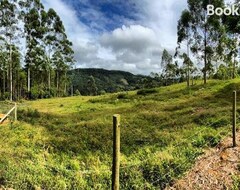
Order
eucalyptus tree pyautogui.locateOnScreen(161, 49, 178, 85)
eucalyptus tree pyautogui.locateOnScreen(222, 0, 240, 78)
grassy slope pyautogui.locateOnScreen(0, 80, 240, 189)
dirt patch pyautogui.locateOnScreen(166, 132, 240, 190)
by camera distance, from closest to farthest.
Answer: dirt patch pyautogui.locateOnScreen(166, 132, 240, 190) < grassy slope pyautogui.locateOnScreen(0, 80, 240, 189) < eucalyptus tree pyautogui.locateOnScreen(222, 0, 240, 78) < eucalyptus tree pyautogui.locateOnScreen(161, 49, 178, 85)

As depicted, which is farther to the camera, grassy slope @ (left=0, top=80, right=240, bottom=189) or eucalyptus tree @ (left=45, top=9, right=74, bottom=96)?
eucalyptus tree @ (left=45, top=9, right=74, bottom=96)

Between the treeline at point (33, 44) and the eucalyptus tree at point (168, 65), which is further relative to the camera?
the eucalyptus tree at point (168, 65)

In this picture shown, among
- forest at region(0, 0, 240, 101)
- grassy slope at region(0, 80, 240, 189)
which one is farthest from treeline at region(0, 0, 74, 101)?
grassy slope at region(0, 80, 240, 189)

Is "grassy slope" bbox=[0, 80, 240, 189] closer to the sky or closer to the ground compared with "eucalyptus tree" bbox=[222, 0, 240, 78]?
closer to the ground

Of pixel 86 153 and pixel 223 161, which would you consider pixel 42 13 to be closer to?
pixel 86 153

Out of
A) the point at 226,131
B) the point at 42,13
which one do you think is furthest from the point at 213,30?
the point at 226,131

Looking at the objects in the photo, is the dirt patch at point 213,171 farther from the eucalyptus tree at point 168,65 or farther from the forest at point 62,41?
the eucalyptus tree at point 168,65

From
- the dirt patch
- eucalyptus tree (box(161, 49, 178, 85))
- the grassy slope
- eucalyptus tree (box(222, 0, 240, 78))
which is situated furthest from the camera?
eucalyptus tree (box(161, 49, 178, 85))

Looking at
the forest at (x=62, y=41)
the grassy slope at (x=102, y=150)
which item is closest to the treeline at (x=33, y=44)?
the forest at (x=62, y=41)

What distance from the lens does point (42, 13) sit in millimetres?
52375

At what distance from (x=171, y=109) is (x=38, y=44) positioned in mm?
40127

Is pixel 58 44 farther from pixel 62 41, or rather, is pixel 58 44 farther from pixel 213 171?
pixel 213 171

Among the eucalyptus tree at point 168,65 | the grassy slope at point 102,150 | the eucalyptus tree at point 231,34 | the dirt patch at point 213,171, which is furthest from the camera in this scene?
the eucalyptus tree at point 168,65

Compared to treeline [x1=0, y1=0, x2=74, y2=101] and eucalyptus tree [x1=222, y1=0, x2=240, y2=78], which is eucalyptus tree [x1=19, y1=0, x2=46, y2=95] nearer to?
treeline [x1=0, y1=0, x2=74, y2=101]
